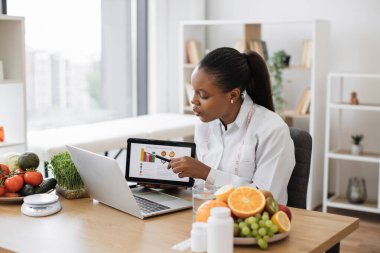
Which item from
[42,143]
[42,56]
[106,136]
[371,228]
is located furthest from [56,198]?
[371,228]


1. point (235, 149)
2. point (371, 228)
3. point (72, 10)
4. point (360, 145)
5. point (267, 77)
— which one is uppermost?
point (72, 10)

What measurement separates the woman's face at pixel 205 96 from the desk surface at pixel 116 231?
0.41 m

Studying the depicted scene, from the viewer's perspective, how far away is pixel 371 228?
4.24m

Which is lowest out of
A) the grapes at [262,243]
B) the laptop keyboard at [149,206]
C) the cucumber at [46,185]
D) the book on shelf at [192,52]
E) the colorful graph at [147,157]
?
the laptop keyboard at [149,206]

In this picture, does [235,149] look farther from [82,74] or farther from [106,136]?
[82,74]

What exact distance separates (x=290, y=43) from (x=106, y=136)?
1.92 metres

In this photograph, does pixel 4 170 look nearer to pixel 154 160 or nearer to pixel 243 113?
pixel 154 160

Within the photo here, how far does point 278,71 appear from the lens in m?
4.61

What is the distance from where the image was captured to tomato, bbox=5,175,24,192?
2219 millimetres

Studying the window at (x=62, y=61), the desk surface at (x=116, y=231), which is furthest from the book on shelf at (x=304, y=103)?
the desk surface at (x=116, y=231)

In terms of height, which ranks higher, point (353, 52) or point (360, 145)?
point (353, 52)

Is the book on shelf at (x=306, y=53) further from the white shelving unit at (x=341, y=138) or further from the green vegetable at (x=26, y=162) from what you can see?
the green vegetable at (x=26, y=162)

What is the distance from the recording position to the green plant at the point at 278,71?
459 centimetres

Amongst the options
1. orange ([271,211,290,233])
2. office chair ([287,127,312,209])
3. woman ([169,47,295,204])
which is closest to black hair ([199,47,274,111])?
woman ([169,47,295,204])
